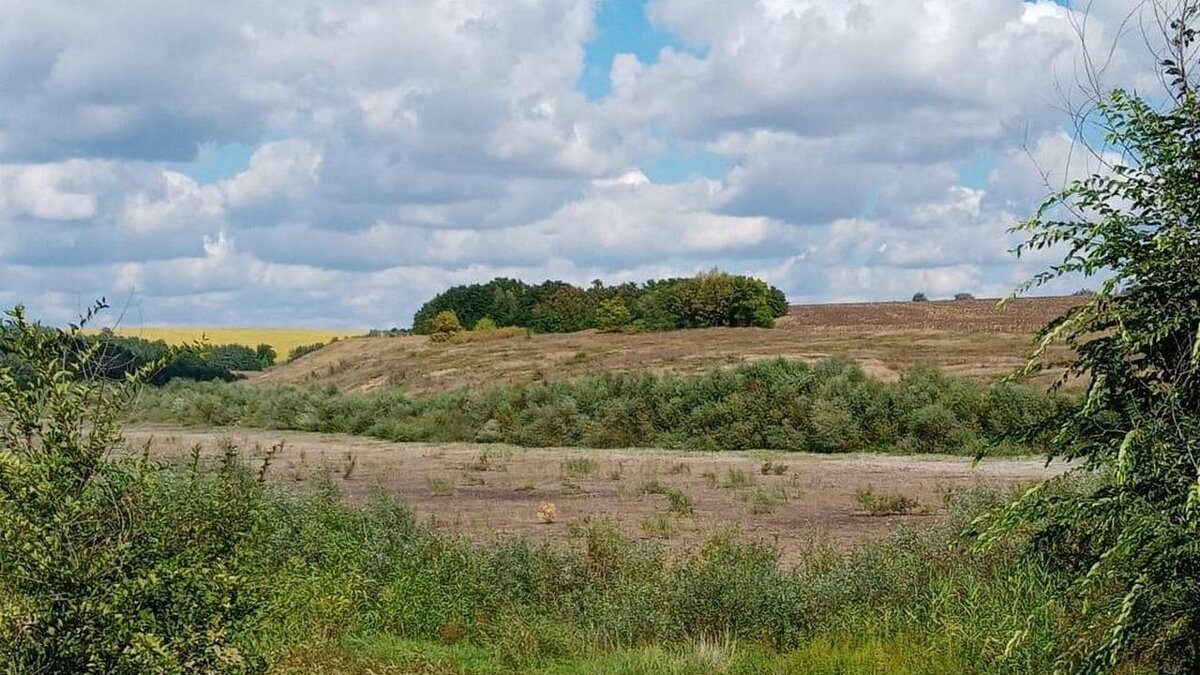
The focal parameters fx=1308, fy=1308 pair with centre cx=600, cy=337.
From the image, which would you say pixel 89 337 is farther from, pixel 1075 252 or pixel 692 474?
pixel 692 474

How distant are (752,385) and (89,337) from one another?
2663 centimetres

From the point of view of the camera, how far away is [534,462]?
2855cm

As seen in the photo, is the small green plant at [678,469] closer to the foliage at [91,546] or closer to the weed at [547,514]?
the weed at [547,514]

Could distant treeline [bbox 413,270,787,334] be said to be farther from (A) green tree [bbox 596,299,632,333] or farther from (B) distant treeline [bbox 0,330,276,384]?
(B) distant treeline [bbox 0,330,276,384]

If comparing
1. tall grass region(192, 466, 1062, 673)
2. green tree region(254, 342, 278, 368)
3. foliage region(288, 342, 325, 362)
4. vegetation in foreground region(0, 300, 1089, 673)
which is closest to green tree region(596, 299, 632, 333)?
foliage region(288, 342, 325, 362)

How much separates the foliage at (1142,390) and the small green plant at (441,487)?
1500 centimetres

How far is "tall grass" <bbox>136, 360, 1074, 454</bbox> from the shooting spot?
30.7 m

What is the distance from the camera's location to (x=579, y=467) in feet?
84.0

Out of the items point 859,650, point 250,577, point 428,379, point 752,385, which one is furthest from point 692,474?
point 428,379

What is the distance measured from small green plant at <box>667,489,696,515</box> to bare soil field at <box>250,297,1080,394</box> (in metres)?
16.5

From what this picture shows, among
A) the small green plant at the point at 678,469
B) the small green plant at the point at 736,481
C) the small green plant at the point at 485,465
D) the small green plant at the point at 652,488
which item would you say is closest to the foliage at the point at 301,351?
the small green plant at the point at 485,465

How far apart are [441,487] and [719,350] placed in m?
21.2

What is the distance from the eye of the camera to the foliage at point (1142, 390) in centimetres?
702

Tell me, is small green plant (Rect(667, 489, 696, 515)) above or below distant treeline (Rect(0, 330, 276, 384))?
below
